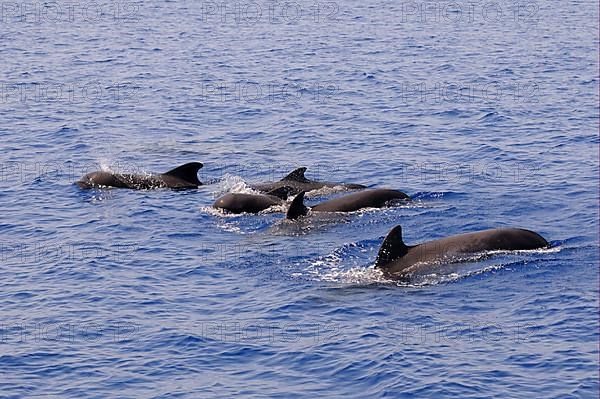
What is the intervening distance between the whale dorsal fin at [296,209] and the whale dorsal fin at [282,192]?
8.36ft

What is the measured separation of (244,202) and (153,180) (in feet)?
14.8

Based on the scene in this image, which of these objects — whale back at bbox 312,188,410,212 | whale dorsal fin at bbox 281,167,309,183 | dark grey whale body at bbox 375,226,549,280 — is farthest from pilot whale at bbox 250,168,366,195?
dark grey whale body at bbox 375,226,549,280

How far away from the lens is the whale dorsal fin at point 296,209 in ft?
94.7

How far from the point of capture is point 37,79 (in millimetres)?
53656

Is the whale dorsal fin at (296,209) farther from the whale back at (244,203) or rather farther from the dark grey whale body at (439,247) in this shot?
the dark grey whale body at (439,247)

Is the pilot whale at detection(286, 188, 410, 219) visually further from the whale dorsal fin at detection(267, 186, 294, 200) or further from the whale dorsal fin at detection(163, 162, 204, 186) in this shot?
the whale dorsal fin at detection(163, 162, 204, 186)

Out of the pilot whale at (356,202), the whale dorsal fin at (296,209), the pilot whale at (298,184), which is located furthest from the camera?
the pilot whale at (298,184)

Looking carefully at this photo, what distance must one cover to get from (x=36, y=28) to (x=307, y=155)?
124 ft

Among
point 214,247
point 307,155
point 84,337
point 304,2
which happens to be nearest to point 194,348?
point 84,337

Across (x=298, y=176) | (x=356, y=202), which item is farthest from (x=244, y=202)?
(x=356, y=202)

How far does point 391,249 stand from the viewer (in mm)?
24859

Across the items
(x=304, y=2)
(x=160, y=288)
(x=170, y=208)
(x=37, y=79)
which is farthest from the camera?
(x=304, y=2)

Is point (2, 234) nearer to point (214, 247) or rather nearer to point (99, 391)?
point (214, 247)

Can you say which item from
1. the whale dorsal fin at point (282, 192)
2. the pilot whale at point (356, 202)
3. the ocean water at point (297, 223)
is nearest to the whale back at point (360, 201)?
the pilot whale at point (356, 202)
